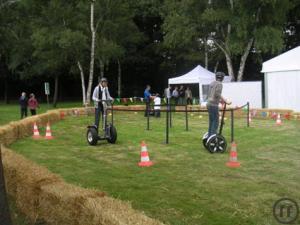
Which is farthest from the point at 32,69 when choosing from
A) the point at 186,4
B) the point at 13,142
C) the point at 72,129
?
the point at 13,142

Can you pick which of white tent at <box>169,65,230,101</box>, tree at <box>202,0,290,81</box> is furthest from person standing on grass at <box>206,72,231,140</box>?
tree at <box>202,0,290,81</box>

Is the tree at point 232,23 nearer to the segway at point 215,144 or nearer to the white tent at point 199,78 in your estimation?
the white tent at point 199,78

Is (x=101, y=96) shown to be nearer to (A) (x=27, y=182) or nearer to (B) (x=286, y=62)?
(A) (x=27, y=182)

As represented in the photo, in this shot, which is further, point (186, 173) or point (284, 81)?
point (284, 81)

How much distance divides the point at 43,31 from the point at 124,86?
2013 centimetres

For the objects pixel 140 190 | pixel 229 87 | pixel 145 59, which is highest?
pixel 145 59

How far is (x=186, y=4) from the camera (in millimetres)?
36594

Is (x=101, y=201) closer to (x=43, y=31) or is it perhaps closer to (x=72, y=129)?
(x=72, y=129)

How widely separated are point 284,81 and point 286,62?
39.3 inches

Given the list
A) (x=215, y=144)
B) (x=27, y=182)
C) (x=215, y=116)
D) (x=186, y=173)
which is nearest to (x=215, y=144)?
(x=215, y=144)

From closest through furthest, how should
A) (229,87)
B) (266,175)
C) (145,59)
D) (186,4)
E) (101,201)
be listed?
(101,201), (266,175), (229,87), (186,4), (145,59)

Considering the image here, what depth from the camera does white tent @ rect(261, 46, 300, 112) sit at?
87.1 ft

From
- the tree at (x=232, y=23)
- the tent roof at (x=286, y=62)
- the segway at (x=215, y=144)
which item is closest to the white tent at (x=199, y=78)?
the tree at (x=232, y=23)

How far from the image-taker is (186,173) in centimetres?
1012
